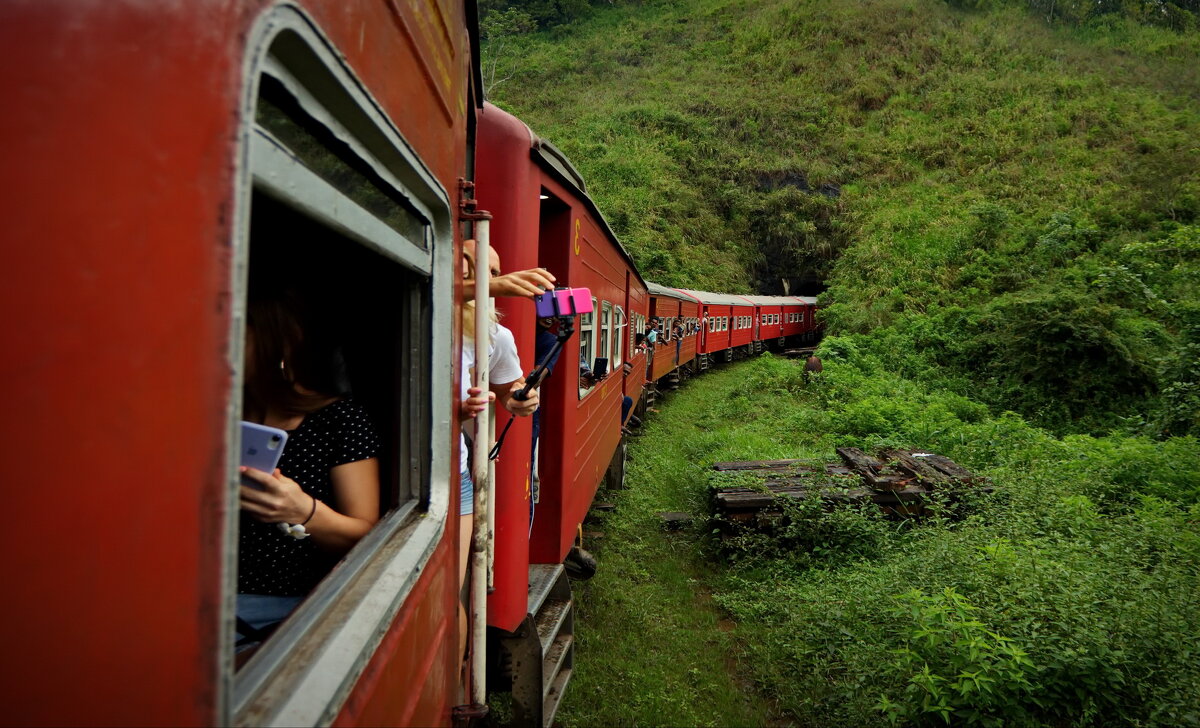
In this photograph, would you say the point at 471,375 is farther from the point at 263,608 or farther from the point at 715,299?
the point at 715,299

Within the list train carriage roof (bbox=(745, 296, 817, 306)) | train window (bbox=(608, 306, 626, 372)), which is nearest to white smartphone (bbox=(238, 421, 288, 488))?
train window (bbox=(608, 306, 626, 372))

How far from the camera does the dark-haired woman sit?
4.78 ft

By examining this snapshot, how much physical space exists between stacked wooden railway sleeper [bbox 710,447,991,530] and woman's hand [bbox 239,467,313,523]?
5329mm

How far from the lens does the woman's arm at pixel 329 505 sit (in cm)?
126

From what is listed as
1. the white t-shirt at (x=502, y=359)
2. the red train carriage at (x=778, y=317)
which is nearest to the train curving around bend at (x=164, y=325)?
the white t-shirt at (x=502, y=359)

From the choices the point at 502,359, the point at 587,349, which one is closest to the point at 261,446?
the point at 502,359

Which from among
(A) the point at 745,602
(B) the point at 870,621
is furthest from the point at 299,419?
(A) the point at 745,602

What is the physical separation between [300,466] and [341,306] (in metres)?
0.60

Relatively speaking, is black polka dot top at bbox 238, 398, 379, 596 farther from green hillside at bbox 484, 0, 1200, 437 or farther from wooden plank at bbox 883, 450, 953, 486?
green hillside at bbox 484, 0, 1200, 437

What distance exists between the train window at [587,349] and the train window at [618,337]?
1.62 m

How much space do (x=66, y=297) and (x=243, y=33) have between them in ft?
1.00

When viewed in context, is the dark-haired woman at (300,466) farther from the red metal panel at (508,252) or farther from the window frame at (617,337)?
the window frame at (617,337)

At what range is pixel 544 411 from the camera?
423 cm

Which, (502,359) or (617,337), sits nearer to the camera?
(502,359)
